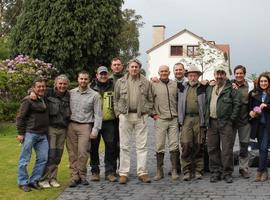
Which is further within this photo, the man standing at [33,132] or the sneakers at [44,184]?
the sneakers at [44,184]

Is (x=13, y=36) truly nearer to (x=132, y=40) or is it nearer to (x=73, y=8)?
(x=73, y=8)

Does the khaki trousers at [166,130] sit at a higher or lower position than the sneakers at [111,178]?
higher

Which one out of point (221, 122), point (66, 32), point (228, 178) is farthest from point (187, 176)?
point (66, 32)

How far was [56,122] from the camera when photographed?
9.01 m

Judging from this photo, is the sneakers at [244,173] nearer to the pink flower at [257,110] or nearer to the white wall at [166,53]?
the pink flower at [257,110]

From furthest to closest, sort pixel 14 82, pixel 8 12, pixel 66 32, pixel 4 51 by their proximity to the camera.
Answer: pixel 8 12
pixel 4 51
pixel 66 32
pixel 14 82

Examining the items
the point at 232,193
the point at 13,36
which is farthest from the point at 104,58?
the point at 232,193

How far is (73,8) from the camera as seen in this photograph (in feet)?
80.2

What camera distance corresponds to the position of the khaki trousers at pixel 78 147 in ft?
30.1

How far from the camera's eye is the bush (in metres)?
19.2

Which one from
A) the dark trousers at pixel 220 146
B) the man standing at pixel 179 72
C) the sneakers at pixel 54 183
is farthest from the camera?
the man standing at pixel 179 72

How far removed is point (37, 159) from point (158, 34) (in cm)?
5698

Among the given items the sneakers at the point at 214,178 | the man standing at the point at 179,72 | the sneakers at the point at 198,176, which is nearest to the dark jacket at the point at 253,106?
the sneakers at the point at 214,178

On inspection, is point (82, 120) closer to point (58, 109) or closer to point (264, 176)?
point (58, 109)
